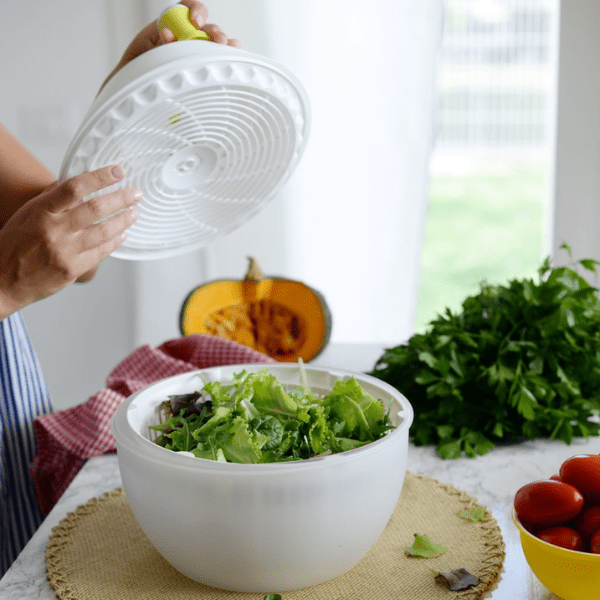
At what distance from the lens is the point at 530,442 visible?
0.99 m

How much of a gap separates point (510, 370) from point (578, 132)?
5.53 feet

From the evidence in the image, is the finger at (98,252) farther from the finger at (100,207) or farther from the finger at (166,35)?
the finger at (166,35)

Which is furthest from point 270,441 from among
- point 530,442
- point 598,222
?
point 598,222

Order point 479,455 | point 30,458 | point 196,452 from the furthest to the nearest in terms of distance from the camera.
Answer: point 30,458 < point 479,455 < point 196,452

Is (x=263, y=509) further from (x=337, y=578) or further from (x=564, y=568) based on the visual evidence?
(x=564, y=568)

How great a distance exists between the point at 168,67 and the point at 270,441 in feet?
1.18

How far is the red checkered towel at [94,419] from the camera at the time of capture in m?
0.97

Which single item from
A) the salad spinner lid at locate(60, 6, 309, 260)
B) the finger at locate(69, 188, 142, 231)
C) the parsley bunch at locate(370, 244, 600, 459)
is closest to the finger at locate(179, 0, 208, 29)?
the salad spinner lid at locate(60, 6, 309, 260)

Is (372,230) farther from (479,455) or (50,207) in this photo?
(50,207)

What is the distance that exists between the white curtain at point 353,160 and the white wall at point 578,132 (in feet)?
1.42

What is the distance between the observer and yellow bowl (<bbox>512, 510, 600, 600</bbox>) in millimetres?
564

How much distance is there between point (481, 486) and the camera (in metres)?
0.87

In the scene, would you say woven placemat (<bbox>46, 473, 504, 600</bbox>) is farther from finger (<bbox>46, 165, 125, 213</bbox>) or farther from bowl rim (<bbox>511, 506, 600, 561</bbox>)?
finger (<bbox>46, 165, 125, 213</bbox>)

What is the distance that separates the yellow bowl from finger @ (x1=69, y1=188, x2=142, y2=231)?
49 cm
